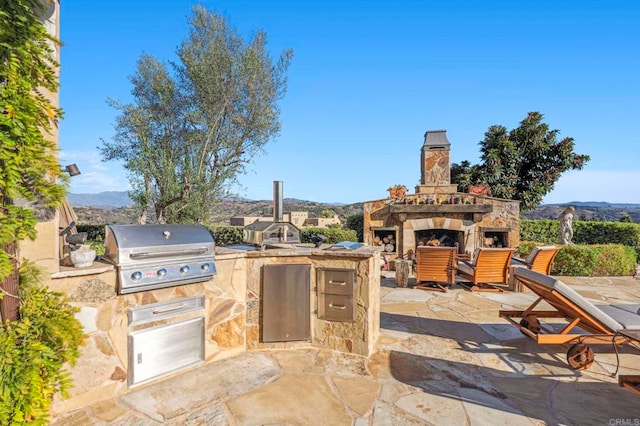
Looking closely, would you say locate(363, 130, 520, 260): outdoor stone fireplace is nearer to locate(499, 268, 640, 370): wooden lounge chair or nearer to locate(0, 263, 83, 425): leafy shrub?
locate(499, 268, 640, 370): wooden lounge chair

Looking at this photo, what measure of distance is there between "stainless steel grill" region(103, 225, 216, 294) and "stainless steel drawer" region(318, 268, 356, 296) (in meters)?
1.23

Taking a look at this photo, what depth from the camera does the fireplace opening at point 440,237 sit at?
34.1 ft

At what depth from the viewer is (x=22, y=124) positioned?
6.43ft

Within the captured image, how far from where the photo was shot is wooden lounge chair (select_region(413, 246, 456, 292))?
6691mm

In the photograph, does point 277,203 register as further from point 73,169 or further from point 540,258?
point 540,258

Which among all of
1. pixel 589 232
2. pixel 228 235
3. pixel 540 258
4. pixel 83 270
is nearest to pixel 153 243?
pixel 83 270

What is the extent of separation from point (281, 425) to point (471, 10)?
10936mm

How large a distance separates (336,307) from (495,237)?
8780 mm

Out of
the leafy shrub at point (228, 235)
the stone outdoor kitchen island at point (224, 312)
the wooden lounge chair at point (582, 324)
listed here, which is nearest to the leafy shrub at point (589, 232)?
the wooden lounge chair at point (582, 324)

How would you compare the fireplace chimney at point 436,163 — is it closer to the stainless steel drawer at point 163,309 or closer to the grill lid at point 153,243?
the grill lid at point 153,243

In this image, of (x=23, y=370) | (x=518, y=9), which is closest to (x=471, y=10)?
(x=518, y=9)

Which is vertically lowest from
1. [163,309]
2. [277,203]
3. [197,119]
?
[163,309]

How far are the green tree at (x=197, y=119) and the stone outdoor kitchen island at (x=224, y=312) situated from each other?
534 cm

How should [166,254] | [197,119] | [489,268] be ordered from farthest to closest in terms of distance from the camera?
[197,119], [489,268], [166,254]
